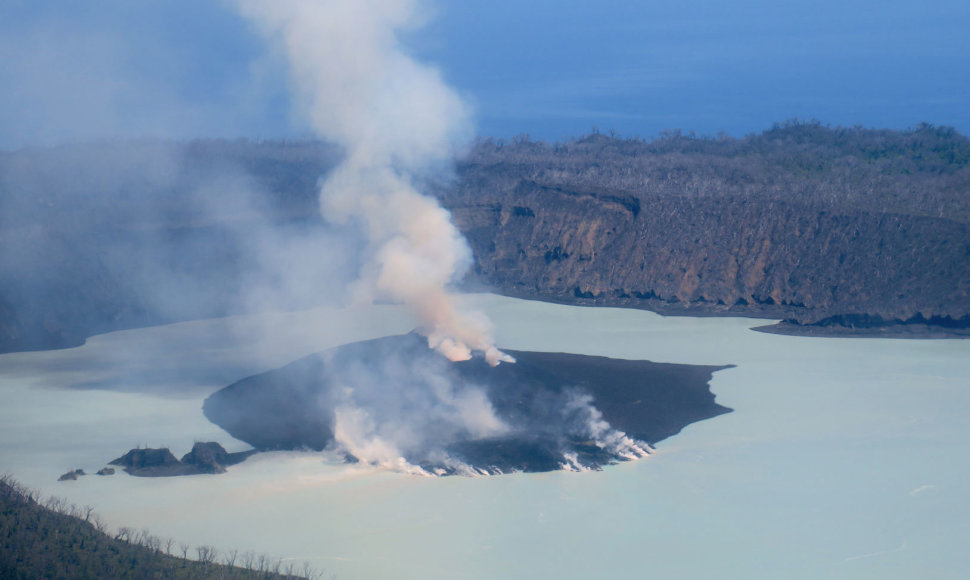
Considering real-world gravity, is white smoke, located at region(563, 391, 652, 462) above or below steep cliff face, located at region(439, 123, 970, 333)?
below

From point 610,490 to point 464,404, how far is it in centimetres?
670

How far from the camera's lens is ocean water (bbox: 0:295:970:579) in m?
19.4

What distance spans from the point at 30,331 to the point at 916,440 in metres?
32.9

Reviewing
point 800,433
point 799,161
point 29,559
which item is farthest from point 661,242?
point 29,559

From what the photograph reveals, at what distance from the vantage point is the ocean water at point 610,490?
19.4 m

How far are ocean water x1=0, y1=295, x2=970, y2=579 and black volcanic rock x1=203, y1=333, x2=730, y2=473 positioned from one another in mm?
879

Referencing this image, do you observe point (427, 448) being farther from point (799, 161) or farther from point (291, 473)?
point (799, 161)

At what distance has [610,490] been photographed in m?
22.9

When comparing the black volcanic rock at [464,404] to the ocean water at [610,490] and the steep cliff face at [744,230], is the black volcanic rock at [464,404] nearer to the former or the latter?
the ocean water at [610,490]

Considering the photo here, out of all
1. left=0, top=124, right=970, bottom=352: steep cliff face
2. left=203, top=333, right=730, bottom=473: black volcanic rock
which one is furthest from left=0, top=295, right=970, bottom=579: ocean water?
left=0, top=124, right=970, bottom=352: steep cliff face

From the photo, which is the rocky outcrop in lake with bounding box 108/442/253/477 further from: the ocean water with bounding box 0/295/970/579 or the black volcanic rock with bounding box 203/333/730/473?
the black volcanic rock with bounding box 203/333/730/473

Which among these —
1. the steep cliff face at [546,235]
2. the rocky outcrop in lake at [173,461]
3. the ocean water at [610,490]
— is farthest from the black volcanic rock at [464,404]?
the steep cliff face at [546,235]

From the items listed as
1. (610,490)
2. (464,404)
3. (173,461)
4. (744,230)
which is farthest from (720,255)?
(173,461)

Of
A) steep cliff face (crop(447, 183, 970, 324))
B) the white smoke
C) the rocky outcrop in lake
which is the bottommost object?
the rocky outcrop in lake
